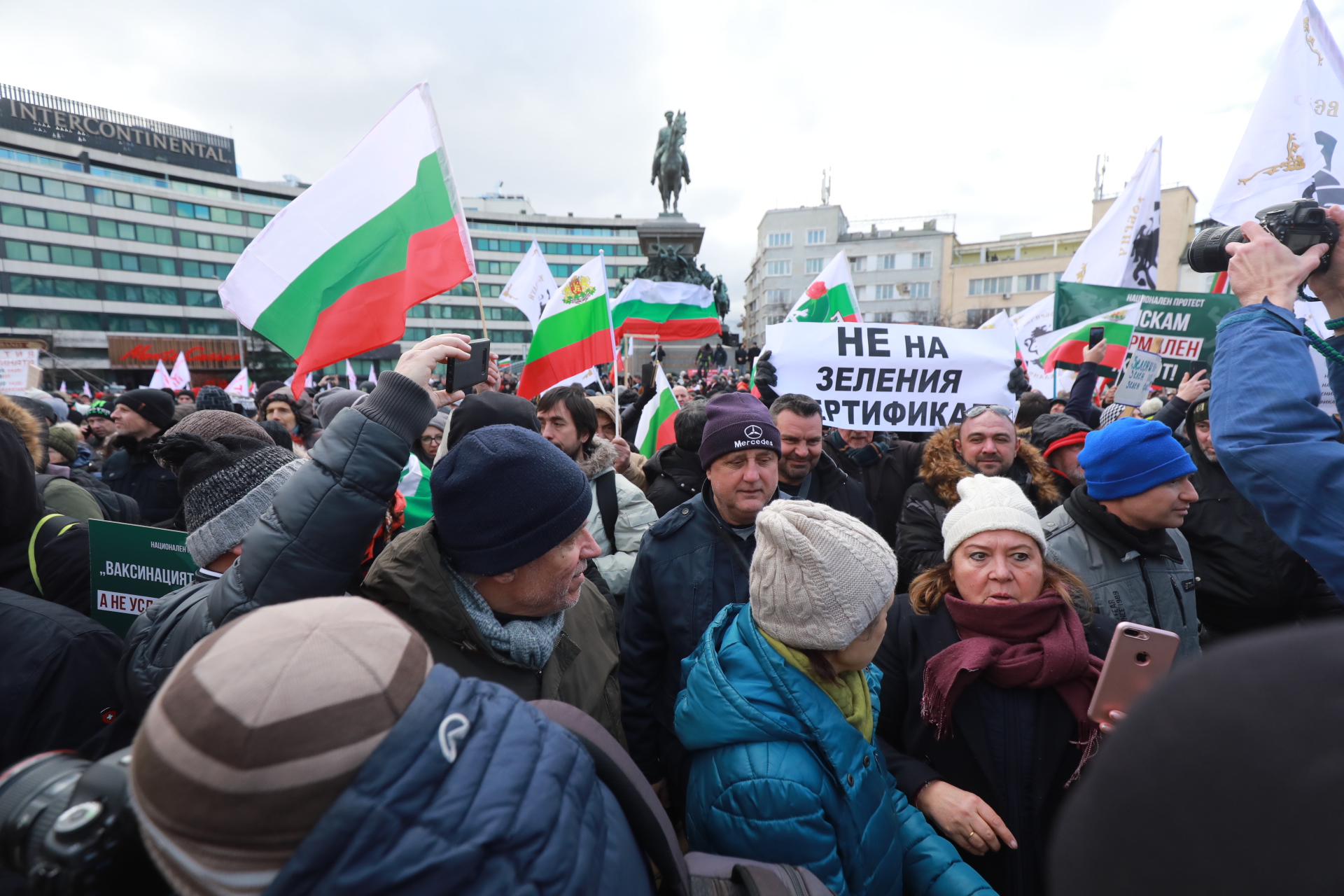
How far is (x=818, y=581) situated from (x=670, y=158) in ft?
91.1

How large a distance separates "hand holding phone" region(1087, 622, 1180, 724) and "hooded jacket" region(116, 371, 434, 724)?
1782mm

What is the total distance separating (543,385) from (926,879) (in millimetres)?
4530

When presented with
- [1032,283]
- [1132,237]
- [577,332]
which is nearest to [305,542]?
[577,332]

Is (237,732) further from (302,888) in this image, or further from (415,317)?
(415,317)

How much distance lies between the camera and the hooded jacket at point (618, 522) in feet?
10.1

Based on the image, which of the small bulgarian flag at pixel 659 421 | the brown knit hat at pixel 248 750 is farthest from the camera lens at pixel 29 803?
the small bulgarian flag at pixel 659 421

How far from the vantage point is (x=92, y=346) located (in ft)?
159

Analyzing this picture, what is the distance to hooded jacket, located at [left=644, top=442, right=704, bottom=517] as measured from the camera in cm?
376

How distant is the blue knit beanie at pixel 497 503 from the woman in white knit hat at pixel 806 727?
543 millimetres

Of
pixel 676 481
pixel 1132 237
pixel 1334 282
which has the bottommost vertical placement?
pixel 676 481

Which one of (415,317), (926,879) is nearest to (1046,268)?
(415,317)

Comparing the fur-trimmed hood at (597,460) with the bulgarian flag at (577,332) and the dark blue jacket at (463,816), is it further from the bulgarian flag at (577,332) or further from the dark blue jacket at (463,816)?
the dark blue jacket at (463,816)

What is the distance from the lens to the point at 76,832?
2.05ft

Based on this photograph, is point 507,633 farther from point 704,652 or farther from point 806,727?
point 806,727
